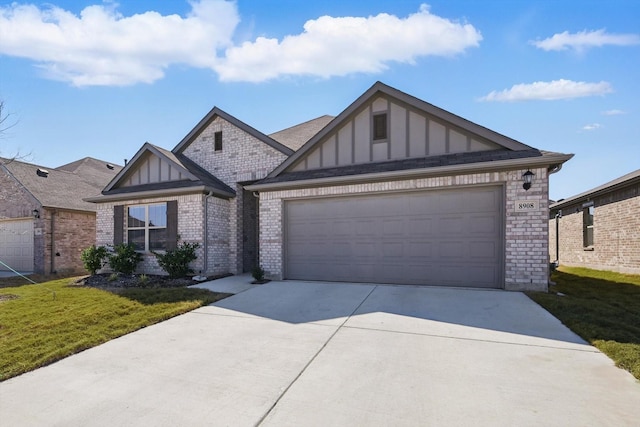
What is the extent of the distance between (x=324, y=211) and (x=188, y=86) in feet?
19.7

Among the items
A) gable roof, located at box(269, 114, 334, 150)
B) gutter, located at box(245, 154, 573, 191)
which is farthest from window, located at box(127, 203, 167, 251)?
gable roof, located at box(269, 114, 334, 150)

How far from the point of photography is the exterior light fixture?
7137mm

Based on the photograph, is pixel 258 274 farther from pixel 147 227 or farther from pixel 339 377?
pixel 339 377

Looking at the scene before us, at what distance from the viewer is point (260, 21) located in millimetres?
7965

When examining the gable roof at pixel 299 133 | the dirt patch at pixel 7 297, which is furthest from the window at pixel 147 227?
the gable roof at pixel 299 133

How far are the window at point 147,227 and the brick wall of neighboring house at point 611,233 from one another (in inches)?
638

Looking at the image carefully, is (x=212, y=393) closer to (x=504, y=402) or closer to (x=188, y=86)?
(x=504, y=402)

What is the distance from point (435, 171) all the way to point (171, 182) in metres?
8.87

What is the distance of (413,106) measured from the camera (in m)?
8.58

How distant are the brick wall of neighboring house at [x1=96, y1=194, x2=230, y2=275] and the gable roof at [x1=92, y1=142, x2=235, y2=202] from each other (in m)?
0.33

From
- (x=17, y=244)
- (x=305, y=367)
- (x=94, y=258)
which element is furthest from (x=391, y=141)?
(x=17, y=244)

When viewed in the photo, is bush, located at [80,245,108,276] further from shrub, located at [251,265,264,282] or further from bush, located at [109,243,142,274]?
shrub, located at [251,265,264,282]

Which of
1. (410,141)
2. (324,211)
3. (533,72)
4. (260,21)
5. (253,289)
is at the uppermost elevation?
(260,21)

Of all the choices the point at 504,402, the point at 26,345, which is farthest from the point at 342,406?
the point at 26,345
